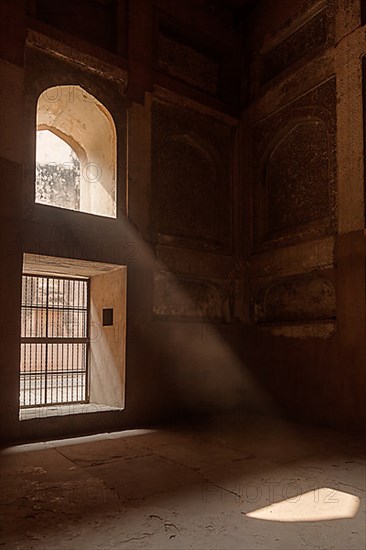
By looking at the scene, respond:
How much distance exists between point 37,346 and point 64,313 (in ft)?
1.96

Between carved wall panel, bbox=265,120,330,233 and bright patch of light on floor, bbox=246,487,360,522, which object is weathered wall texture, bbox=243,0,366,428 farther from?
bright patch of light on floor, bbox=246,487,360,522

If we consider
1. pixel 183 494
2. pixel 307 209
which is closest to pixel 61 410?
pixel 183 494

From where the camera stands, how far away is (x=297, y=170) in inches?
279

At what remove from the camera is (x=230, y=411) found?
7.23m

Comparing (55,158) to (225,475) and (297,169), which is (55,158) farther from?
(225,475)

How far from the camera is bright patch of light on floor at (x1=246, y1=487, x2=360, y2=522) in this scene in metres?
3.11

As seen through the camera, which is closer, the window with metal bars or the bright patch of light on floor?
the bright patch of light on floor

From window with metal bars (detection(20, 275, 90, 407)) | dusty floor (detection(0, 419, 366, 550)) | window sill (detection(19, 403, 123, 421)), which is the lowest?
dusty floor (detection(0, 419, 366, 550))

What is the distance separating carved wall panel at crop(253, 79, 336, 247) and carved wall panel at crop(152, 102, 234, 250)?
1.77ft

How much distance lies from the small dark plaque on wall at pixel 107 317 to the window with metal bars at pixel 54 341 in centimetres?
44

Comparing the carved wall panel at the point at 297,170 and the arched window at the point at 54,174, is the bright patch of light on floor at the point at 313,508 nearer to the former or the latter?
the carved wall panel at the point at 297,170

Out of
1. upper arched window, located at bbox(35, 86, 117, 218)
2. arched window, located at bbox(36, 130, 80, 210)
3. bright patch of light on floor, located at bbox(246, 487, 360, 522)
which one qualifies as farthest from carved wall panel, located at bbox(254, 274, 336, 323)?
arched window, located at bbox(36, 130, 80, 210)

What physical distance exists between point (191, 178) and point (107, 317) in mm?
2535

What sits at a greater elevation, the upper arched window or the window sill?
the upper arched window
